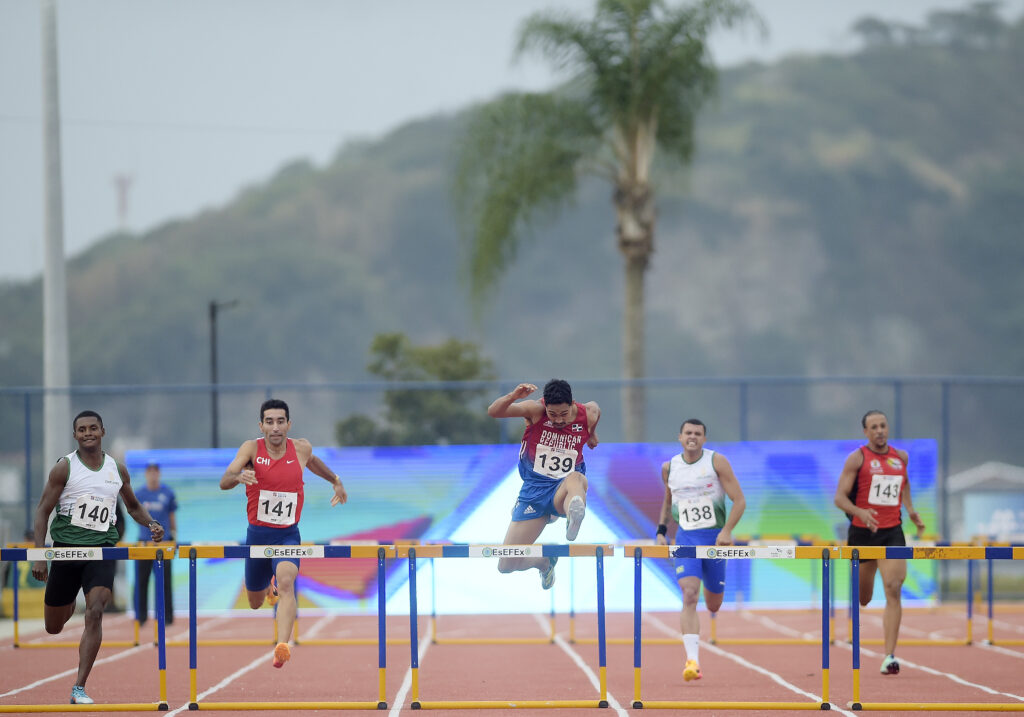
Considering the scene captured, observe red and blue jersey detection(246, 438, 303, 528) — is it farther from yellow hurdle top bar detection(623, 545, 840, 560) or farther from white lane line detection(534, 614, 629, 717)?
white lane line detection(534, 614, 629, 717)

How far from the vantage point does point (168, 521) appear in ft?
53.3

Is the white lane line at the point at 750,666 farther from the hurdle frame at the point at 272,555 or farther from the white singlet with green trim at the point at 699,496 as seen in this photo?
the hurdle frame at the point at 272,555

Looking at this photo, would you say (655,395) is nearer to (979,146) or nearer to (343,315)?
(343,315)

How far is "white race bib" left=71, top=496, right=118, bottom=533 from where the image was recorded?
30.2 feet

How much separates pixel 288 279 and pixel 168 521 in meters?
90.4

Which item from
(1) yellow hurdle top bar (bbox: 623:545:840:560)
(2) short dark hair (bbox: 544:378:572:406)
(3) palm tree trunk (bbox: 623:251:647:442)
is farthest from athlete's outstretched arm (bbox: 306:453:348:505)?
(3) palm tree trunk (bbox: 623:251:647:442)

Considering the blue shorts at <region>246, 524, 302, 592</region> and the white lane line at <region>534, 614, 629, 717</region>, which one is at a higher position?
the blue shorts at <region>246, 524, 302, 592</region>

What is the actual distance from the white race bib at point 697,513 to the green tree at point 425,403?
1073cm

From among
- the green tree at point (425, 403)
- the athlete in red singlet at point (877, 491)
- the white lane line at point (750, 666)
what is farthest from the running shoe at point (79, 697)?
the green tree at point (425, 403)

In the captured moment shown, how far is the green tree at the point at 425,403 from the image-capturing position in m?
27.8

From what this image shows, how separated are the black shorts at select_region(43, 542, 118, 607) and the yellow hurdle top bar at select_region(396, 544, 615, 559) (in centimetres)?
214

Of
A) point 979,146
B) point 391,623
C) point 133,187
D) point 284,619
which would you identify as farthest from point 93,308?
point 284,619

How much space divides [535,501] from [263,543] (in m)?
2.16

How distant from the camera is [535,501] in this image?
10117 millimetres
